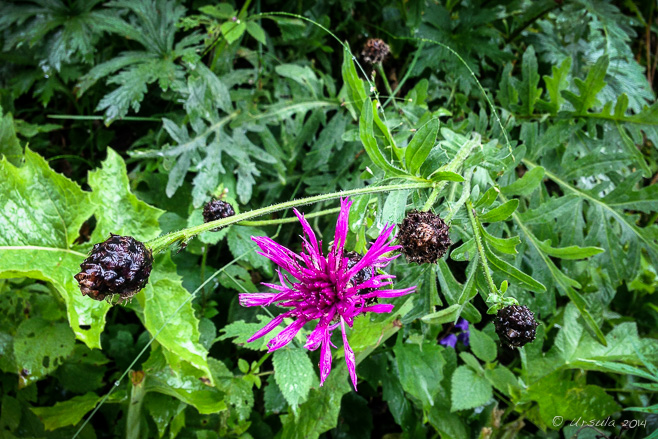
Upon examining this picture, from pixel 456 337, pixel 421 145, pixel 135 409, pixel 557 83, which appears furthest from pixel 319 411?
pixel 557 83

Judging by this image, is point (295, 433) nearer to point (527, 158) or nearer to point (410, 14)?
point (527, 158)

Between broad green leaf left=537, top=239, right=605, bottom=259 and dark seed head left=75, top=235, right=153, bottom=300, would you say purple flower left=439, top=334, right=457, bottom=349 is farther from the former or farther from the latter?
dark seed head left=75, top=235, right=153, bottom=300

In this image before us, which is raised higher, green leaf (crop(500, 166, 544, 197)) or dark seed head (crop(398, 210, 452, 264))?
dark seed head (crop(398, 210, 452, 264))

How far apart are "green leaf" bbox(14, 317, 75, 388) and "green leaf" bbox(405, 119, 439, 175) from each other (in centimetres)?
127

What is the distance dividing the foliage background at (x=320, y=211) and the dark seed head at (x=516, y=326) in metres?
0.11

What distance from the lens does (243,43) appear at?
7.68 ft

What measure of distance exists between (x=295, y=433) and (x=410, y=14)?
68.9 inches

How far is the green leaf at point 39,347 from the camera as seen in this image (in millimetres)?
1596

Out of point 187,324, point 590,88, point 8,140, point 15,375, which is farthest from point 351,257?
point 8,140

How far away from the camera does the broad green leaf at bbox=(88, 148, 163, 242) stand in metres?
1.63

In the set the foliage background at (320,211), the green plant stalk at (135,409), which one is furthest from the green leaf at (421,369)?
the green plant stalk at (135,409)

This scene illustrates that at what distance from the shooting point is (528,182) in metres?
1.43

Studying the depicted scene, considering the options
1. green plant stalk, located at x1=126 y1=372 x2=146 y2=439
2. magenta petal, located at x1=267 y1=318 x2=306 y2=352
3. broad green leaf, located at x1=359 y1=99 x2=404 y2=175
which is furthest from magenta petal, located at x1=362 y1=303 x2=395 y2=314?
green plant stalk, located at x1=126 y1=372 x2=146 y2=439

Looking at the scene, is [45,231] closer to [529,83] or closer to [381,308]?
[381,308]
